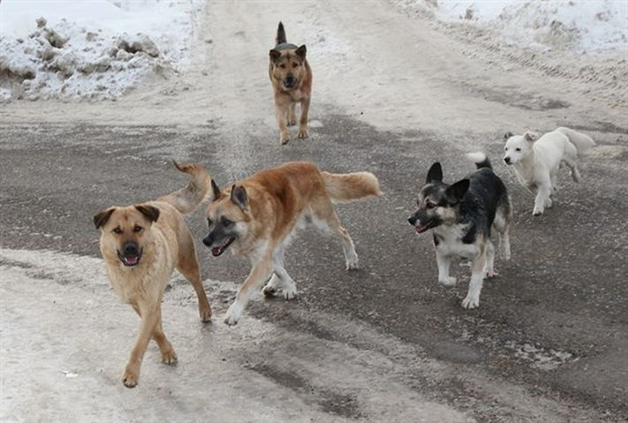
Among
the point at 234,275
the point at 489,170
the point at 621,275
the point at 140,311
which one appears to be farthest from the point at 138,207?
the point at 621,275

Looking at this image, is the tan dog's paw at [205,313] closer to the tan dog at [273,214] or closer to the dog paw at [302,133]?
the tan dog at [273,214]

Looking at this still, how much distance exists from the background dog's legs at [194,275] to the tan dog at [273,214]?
0.44 metres

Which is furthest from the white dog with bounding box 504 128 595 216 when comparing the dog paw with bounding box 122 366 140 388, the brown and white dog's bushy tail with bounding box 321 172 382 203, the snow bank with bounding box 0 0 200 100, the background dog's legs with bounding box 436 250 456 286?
the snow bank with bounding box 0 0 200 100

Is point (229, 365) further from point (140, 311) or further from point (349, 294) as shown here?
point (349, 294)

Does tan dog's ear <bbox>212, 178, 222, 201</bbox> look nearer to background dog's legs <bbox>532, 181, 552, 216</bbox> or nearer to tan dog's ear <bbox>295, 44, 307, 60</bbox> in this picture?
background dog's legs <bbox>532, 181, 552, 216</bbox>

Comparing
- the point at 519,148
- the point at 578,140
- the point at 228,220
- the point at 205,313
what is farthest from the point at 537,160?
the point at 205,313

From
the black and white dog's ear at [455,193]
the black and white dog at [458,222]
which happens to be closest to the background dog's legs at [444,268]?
the black and white dog at [458,222]

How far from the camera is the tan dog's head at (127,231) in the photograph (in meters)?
6.97

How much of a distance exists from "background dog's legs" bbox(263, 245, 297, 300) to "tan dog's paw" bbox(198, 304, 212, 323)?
712mm

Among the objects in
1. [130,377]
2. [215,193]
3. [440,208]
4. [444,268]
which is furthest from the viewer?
[444,268]

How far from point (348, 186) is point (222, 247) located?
1986mm

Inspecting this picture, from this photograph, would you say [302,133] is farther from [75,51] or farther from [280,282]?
[75,51]

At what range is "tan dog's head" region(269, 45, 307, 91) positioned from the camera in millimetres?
13906

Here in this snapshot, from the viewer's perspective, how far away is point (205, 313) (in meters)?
8.30
